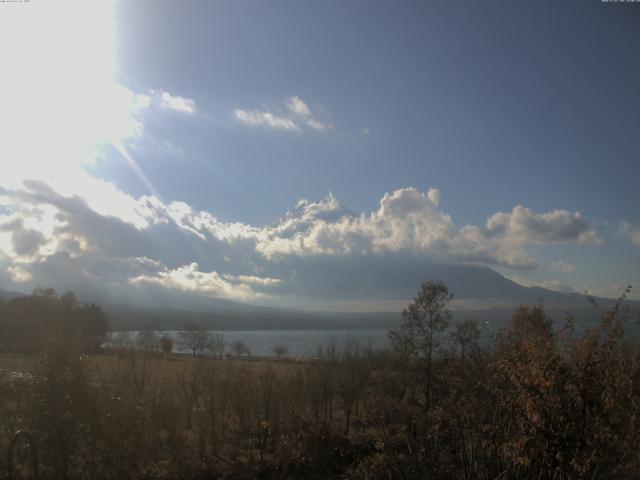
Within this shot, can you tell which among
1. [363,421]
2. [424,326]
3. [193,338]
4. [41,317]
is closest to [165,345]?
[41,317]

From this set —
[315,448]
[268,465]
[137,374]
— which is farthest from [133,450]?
[137,374]

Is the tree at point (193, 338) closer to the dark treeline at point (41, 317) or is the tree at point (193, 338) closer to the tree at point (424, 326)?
the dark treeline at point (41, 317)

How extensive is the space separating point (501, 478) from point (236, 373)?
1578 cm

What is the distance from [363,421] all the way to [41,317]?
5823cm

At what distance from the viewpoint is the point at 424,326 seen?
25.5 meters

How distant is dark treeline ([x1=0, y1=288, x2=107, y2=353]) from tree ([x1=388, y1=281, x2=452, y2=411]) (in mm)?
29772

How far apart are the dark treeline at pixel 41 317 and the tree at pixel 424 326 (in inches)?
1172

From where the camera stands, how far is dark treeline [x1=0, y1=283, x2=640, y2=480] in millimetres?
6676

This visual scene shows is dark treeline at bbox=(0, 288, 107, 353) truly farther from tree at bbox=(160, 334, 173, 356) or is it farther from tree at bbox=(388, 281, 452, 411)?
tree at bbox=(388, 281, 452, 411)

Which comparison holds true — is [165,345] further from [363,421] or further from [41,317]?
[363,421]

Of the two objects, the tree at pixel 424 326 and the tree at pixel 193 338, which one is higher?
the tree at pixel 424 326

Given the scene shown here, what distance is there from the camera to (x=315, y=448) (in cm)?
1609

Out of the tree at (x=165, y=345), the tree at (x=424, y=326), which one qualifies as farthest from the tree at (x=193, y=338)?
the tree at (x=424, y=326)

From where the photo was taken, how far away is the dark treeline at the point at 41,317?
2020 inches
